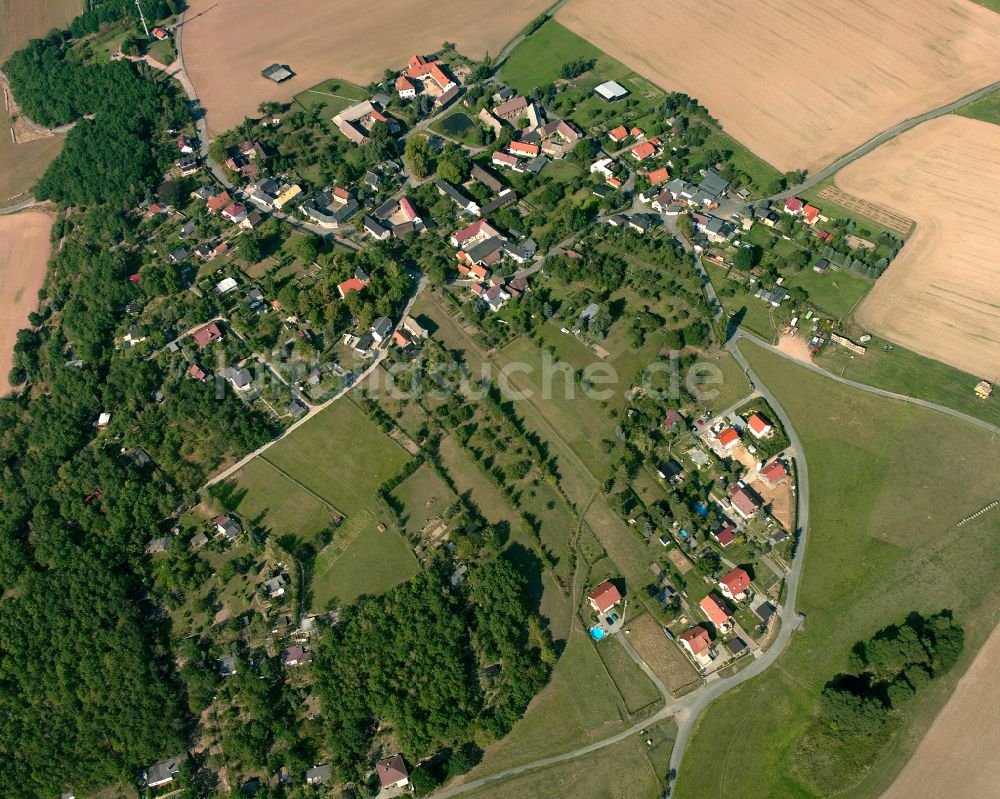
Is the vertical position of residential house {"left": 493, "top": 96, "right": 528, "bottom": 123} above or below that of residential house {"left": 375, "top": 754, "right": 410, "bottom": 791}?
above

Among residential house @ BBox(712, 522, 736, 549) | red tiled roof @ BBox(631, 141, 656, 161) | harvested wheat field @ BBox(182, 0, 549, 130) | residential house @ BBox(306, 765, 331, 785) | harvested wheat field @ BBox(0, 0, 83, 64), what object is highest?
harvested wheat field @ BBox(0, 0, 83, 64)

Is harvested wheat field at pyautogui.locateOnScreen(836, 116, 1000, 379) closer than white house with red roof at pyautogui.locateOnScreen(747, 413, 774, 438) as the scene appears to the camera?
No

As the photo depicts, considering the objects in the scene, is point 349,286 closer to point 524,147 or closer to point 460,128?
point 524,147

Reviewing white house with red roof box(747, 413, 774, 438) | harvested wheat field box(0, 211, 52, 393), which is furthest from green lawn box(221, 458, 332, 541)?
white house with red roof box(747, 413, 774, 438)

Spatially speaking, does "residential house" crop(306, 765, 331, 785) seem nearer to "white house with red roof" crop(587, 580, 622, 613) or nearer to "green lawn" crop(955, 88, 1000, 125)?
"white house with red roof" crop(587, 580, 622, 613)

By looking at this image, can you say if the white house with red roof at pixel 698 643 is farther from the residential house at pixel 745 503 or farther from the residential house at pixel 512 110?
the residential house at pixel 512 110

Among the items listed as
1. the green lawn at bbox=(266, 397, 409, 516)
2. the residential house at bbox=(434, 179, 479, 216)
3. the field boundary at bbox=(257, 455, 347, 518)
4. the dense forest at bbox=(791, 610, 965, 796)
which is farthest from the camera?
the residential house at bbox=(434, 179, 479, 216)
